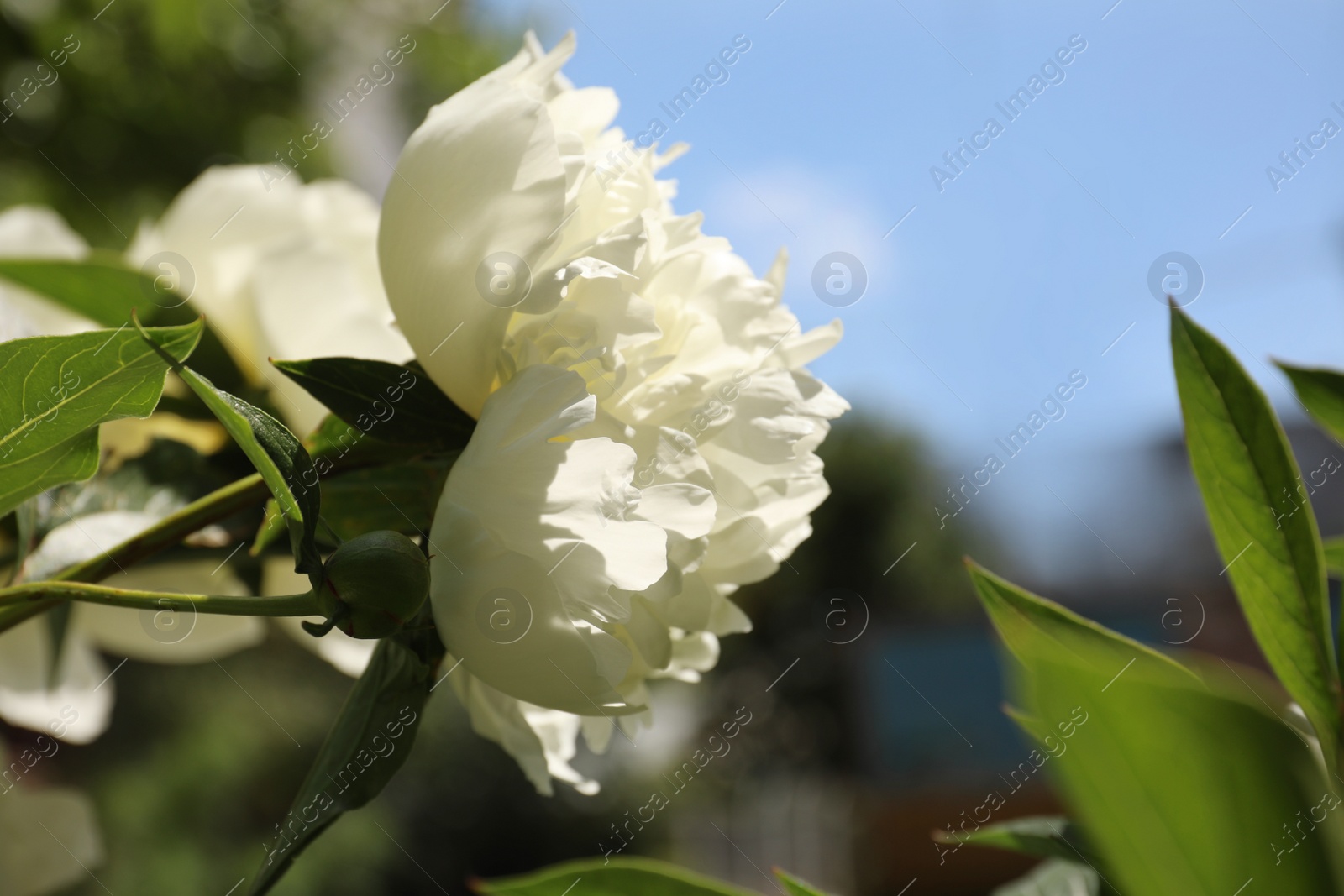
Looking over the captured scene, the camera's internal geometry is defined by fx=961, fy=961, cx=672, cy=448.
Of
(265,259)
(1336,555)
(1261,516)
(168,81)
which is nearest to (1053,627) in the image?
(1261,516)

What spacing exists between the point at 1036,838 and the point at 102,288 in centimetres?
33

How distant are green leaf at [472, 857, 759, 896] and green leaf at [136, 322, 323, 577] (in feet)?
0.27

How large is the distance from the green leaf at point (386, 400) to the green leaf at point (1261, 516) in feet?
0.54

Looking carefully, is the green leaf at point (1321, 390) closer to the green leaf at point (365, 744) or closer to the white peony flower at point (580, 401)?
the white peony flower at point (580, 401)

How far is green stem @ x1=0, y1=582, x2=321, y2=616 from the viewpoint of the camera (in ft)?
0.57

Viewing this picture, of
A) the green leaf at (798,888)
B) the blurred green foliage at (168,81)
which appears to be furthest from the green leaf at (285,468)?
the blurred green foliage at (168,81)

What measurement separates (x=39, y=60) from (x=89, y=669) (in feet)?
3.26

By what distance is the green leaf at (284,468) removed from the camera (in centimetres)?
17

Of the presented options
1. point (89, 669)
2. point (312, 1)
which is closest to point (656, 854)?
point (312, 1)

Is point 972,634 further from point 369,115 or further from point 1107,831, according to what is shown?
point 1107,831

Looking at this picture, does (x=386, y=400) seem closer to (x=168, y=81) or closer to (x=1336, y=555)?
(x=1336, y=555)

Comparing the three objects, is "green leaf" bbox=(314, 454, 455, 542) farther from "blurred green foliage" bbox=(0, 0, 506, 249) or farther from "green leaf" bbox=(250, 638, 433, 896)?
"blurred green foliage" bbox=(0, 0, 506, 249)

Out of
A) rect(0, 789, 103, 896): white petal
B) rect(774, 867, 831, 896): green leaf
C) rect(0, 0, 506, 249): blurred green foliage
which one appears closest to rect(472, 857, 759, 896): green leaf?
rect(774, 867, 831, 896): green leaf

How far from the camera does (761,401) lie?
252 millimetres
